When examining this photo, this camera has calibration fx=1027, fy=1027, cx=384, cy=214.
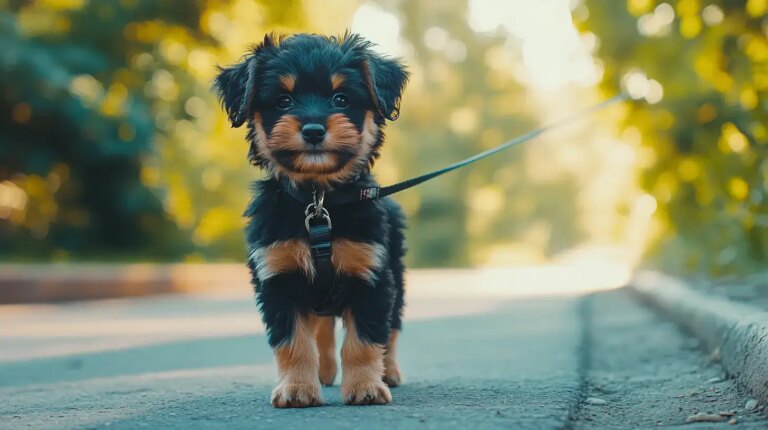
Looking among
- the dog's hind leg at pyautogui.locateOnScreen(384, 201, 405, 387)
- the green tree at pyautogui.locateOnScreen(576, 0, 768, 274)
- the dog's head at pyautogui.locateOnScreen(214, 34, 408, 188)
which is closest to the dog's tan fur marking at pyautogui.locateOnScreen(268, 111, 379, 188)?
the dog's head at pyautogui.locateOnScreen(214, 34, 408, 188)

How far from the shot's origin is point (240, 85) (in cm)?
476

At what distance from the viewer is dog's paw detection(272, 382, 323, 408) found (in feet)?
14.1

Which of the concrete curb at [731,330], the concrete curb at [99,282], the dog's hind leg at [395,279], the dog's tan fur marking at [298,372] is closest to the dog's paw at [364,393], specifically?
the dog's tan fur marking at [298,372]

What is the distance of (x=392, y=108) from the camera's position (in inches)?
191

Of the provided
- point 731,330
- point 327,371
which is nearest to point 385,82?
point 327,371

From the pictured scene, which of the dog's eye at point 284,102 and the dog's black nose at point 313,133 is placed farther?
the dog's eye at point 284,102

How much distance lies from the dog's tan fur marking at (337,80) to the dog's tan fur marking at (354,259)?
68 centimetres

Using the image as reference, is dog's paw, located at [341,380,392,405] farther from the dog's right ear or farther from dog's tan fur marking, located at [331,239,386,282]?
the dog's right ear

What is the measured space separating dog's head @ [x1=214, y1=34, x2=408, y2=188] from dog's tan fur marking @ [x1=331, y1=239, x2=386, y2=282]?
32 cm

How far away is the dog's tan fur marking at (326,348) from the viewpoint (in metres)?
5.45

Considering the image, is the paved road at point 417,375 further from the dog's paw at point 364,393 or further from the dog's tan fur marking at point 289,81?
the dog's tan fur marking at point 289,81

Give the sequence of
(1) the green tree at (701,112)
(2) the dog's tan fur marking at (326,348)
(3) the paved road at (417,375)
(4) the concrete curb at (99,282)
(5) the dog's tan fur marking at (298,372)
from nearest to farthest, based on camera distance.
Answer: (3) the paved road at (417,375) → (5) the dog's tan fur marking at (298,372) → (2) the dog's tan fur marking at (326,348) → (1) the green tree at (701,112) → (4) the concrete curb at (99,282)

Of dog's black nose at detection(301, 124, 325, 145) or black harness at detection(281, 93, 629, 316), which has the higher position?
dog's black nose at detection(301, 124, 325, 145)

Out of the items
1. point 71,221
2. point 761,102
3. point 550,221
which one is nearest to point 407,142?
point 71,221
